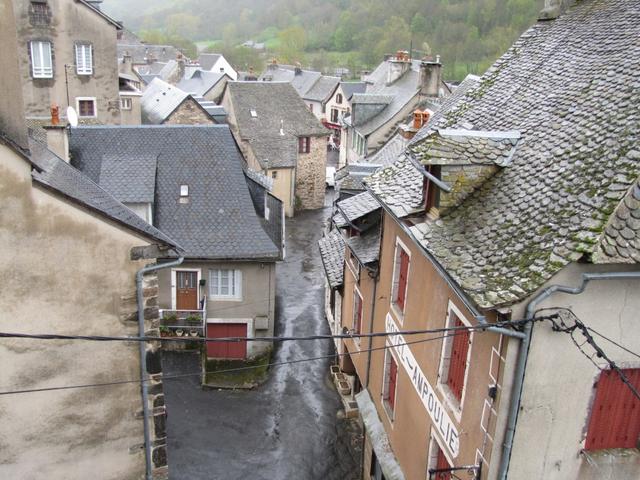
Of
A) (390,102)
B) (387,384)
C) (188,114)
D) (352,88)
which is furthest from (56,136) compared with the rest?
(352,88)

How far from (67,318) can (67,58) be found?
23104 mm

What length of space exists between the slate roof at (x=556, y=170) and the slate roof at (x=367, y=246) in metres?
2.73

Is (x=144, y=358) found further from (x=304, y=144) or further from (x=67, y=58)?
(x=304, y=144)

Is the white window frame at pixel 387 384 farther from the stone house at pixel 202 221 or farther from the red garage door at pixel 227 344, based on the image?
the red garage door at pixel 227 344

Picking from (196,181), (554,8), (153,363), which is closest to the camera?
(153,363)

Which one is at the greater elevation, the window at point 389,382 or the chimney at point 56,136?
the chimney at point 56,136

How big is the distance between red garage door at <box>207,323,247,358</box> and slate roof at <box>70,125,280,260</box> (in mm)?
2656

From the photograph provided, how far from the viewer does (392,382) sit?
13.7 metres

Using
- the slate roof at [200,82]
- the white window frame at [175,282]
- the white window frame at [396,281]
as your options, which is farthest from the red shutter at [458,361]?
the slate roof at [200,82]

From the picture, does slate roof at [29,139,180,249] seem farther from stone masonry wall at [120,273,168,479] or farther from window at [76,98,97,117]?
window at [76,98,97,117]

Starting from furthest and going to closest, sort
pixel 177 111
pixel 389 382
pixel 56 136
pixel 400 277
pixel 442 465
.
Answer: pixel 177 111 → pixel 56 136 → pixel 389 382 → pixel 400 277 → pixel 442 465

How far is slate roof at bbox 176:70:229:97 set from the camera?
53625 millimetres

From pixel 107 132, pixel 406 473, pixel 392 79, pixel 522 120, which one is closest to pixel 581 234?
pixel 522 120

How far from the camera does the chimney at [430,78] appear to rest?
3500 cm
